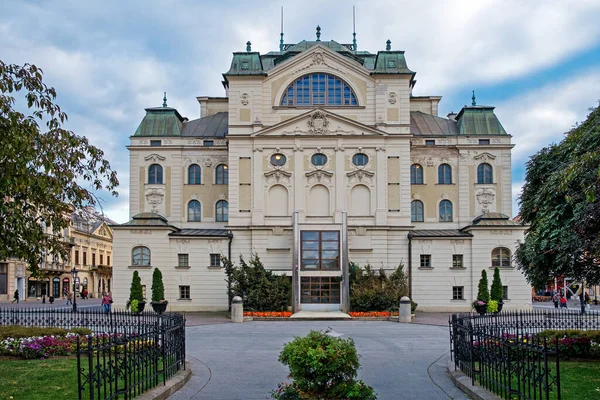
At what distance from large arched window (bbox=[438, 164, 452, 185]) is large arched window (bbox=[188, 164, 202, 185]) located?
18.0 meters

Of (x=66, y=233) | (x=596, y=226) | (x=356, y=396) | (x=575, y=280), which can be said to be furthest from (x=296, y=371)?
(x=66, y=233)

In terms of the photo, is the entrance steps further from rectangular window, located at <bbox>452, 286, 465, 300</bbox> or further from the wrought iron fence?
the wrought iron fence

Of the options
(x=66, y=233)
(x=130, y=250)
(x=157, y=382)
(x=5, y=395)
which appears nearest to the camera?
(x=5, y=395)

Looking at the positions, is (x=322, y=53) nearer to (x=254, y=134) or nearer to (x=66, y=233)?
(x=254, y=134)

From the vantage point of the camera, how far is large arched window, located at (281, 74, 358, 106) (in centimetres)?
4509

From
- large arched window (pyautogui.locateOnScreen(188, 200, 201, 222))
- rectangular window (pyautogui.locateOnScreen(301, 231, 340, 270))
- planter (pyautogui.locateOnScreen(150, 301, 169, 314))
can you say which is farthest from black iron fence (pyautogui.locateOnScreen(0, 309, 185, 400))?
large arched window (pyautogui.locateOnScreen(188, 200, 201, 222))

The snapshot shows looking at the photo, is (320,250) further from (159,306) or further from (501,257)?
(501,257)

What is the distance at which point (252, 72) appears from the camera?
147ft

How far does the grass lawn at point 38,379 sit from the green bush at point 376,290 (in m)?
22.8

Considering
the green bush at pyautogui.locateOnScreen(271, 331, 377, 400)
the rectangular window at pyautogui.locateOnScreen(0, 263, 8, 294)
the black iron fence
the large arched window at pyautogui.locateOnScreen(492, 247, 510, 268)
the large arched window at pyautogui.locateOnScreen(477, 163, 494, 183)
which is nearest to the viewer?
the green bush at pyautogui.locateOnScreen(271, 331, 377, 400)

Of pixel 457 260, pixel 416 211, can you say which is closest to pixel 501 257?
pixel 457 260

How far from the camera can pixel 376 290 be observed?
3778cm

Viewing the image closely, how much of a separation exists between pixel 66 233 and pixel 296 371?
76.4 meters

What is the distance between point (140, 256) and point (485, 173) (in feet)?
84.5
